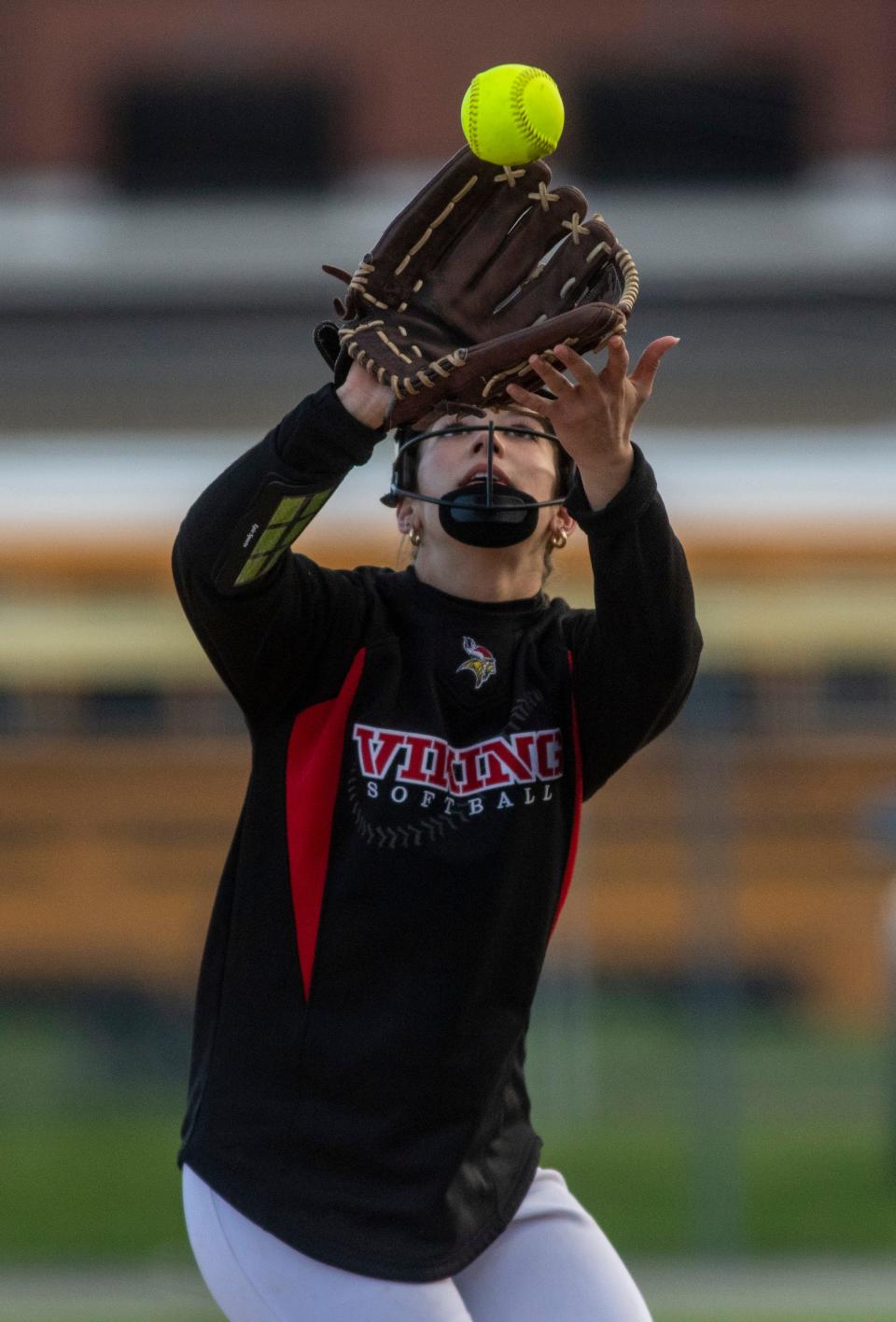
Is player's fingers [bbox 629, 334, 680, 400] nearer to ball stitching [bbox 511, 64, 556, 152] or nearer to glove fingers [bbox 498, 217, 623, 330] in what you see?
glove fingers [bbox 498, 217, 623, 330]

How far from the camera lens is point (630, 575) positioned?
249cm

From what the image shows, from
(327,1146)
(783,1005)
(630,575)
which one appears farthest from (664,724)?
(783,1005)

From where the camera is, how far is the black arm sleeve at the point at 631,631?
2473 mm

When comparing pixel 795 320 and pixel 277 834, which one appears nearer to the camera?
pixel 277 834

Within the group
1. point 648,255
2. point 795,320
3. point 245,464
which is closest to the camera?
point 245,464

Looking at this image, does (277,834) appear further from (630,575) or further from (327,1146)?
(630,575)

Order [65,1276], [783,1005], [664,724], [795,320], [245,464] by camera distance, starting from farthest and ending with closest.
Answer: [795,320]
[783,1005]
[65,1276]
[664,724]
[245,464]

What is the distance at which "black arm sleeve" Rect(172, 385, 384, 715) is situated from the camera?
7.97 ft

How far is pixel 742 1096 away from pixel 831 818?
2.31 metres

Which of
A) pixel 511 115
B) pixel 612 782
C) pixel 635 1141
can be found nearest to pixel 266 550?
pixel 511 115

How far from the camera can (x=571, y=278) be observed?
8.63 ft

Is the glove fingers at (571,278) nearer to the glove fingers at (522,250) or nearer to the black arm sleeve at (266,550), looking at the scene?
the glove fingers at (522,250)

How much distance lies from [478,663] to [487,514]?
220 mm

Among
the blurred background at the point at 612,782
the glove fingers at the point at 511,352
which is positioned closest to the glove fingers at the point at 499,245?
the glove fingers at the point at 511,352
